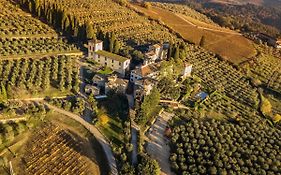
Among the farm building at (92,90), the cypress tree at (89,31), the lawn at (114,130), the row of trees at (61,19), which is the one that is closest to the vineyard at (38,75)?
the farm building at (92,90)

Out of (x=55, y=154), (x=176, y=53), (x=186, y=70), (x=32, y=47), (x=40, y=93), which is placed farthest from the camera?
(x=176, y=53)

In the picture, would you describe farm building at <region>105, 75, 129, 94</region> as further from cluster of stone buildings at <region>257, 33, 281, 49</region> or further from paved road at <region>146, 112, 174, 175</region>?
cluster of stone buildings at <region>257, 33, 281, 49</region>

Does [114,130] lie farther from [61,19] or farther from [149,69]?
[61,19]

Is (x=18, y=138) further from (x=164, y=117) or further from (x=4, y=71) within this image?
(x=164, y=117)

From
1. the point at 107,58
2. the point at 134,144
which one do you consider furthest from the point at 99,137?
the point at 107,58

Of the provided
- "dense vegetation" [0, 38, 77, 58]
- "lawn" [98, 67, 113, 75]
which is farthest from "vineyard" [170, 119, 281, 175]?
"dense vegetation" [0, 38, 77, 58]

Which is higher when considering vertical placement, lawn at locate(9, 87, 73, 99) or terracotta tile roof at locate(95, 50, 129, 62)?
terracotta tile roof at locate(95, 50, 129, 62)
